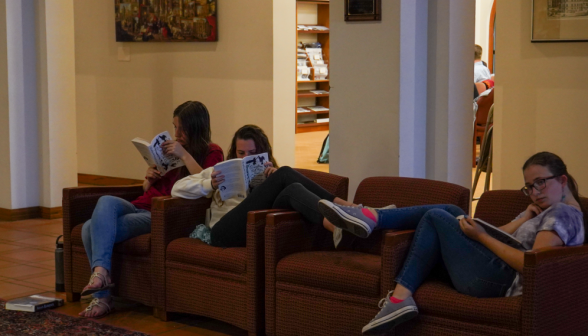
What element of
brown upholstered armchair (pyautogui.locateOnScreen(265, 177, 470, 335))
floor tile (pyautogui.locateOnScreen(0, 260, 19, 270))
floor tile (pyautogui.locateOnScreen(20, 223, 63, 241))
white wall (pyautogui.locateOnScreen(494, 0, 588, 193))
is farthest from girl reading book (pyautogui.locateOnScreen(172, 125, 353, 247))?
floor tile (pyautogui.locateOnScreen(20, 223, 63, 241))

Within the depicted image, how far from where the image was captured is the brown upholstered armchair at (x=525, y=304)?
273 centimetres

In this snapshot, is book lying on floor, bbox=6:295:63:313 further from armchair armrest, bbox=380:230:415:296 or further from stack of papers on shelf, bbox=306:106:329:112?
→ stack of papers on shelf, bbox=306:106:329:112

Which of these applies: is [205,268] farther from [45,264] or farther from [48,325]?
[45,264]

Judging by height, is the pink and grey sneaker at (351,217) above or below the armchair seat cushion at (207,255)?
above

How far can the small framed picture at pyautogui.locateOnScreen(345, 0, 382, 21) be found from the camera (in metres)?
4.44

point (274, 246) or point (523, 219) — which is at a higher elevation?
point (523, 219)

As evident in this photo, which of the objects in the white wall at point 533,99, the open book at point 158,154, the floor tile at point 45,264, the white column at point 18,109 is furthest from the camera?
the white column at point 18,109

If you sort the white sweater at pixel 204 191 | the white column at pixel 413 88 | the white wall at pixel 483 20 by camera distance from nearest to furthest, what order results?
the white sweater at pixel 204 191 < the white column at pixel 413 88 < the white wall at pixel 483 20

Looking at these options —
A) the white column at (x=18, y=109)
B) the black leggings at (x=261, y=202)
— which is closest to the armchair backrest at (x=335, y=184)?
the black leggings at (x=261, y=202)

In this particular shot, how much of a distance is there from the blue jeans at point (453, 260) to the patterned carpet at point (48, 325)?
1411 millimetres

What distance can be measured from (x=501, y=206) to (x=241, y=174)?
1.27 metres

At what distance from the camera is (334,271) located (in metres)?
3.25

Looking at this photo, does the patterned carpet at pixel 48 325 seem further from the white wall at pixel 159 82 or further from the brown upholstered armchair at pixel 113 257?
the white wall at pixel 159 82

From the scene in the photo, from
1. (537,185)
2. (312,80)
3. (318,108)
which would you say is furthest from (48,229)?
(318,108)
